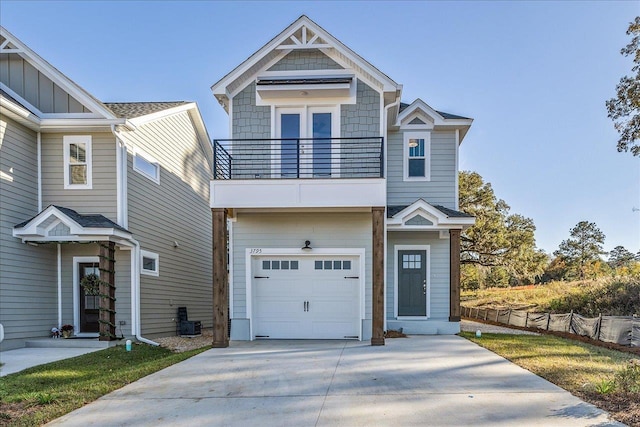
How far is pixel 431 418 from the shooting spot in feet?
15.5

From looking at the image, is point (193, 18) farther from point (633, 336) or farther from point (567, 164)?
point (567, 164)

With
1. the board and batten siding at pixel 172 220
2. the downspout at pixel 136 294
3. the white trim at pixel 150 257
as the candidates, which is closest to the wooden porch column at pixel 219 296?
the downspout at pixel 136 294

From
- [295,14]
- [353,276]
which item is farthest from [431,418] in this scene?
[295,14]

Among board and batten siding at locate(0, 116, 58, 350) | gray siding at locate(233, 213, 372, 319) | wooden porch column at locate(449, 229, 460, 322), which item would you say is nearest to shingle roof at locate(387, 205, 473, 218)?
wooden porch column at locate(449, 229, 460, 322)

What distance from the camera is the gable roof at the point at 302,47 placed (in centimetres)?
1047

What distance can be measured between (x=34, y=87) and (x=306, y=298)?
9438mm

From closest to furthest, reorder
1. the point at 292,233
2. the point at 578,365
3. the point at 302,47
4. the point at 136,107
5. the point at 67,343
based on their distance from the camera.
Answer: the point at 578,365 → the point at 67,343 → the point at 302,47 → the point at 292,233 → the point at 136,107

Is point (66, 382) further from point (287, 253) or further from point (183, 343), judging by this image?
point (287, 253)

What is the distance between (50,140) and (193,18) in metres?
7.94

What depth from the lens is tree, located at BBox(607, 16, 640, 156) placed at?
35.7 ft

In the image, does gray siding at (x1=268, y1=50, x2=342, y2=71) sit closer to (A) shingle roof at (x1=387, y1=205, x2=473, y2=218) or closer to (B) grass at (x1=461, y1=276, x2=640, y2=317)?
(A) shingle roof at (x1=387, y1=205, x2=473, y2=218)

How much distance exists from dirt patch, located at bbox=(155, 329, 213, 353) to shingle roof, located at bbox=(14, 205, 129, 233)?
Answer: 3.30 metres

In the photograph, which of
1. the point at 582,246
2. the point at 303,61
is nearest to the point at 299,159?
the point at 303,61

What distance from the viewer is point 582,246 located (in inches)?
1357
